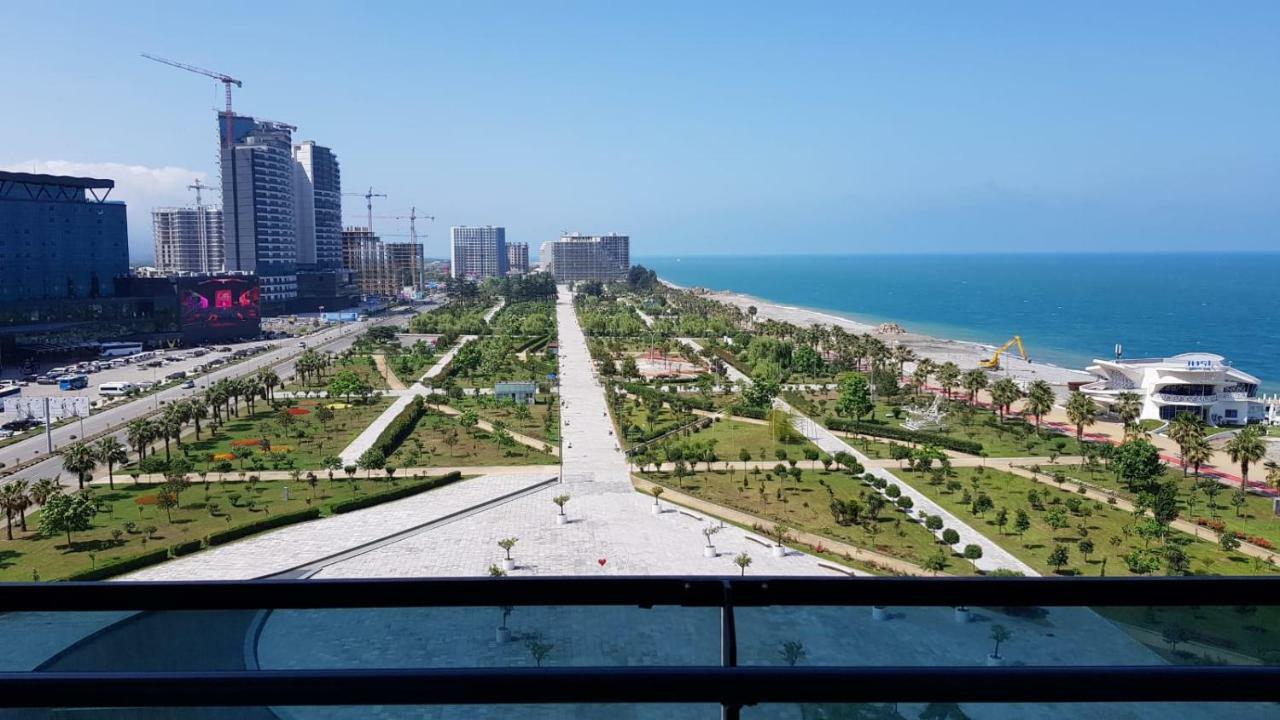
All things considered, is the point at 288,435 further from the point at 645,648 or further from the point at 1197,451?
the point at 645,648

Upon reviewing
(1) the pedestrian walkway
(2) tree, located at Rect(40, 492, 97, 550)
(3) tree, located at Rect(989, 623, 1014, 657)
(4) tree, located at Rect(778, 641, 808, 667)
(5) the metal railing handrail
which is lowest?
(1) the pedestrian walkway

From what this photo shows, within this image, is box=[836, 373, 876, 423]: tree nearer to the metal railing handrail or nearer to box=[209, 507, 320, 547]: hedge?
box=[209, 507, 320, 547]: hedge

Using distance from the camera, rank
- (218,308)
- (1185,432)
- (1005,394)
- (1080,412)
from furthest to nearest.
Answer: (218,308) → (1005,394) → (1080,412) → (1185,432)

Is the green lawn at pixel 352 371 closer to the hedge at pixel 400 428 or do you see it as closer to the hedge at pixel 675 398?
the hedge at pixel 400 428

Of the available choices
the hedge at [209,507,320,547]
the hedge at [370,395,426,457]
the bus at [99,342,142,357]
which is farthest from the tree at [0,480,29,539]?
the bus at [99,342,142,357]

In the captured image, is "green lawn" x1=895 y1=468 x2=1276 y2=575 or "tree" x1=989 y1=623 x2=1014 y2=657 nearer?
"tree" x1=989 y1=623 x2=1014 y2=657

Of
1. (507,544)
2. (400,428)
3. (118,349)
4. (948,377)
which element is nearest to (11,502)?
(507,544)
